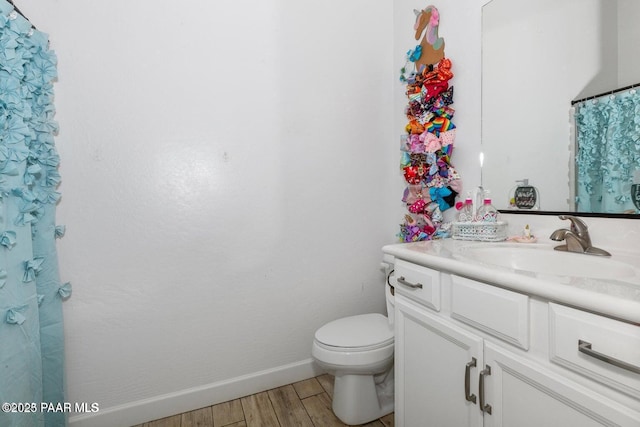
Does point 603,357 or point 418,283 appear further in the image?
point 418,283

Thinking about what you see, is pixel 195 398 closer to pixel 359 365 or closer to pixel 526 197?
pixel 359 365

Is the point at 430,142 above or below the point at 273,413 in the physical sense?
above

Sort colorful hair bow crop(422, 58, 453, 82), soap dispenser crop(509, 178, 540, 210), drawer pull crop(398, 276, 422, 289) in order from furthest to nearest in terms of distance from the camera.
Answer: colorful hair bow crop(422, 58, 453, 82) → soap dispenser crop(509, 178, 540, 210) → drawer pull crop(398, 276, 422, 289)

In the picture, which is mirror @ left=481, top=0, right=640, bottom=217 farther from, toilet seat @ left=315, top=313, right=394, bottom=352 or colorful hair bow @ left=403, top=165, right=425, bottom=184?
toilet seat @ left=315, top=313, right=394, bottom=352

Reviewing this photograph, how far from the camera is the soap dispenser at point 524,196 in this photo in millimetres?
1203

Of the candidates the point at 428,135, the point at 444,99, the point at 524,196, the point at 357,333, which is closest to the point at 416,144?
the point at 428,135

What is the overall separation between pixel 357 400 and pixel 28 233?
152 cm

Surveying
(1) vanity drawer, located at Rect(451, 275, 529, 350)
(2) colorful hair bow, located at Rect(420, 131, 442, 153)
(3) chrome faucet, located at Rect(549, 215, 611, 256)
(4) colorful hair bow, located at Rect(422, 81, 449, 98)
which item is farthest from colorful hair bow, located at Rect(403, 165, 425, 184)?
(1) vanity drawer, located at Rect(451, 275, 529, 350)

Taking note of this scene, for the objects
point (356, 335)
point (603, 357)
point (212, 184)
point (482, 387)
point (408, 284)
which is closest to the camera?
point (603, 357)

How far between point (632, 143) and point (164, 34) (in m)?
1.94

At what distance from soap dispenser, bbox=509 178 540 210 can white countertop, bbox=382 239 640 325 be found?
0.32 metres

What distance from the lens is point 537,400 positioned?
680mm

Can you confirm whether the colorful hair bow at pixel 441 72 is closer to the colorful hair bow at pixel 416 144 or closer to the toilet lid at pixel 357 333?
the colorful hair bow at pixel 416 144

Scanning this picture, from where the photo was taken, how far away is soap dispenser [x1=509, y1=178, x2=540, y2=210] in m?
1.20
